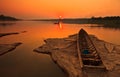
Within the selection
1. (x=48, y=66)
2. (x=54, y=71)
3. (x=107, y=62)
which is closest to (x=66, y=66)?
(x=54, y=71)

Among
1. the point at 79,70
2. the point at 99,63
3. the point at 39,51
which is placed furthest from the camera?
the point at 39,51

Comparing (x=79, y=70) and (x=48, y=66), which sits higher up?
(x=79, y=70)

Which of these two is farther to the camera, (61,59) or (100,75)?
(61,59)

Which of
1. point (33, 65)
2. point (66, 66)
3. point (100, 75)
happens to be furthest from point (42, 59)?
point (100, 75)

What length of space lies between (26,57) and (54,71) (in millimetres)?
5816

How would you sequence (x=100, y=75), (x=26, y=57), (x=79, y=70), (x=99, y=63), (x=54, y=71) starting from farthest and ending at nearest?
(x=26, y=57) → (x=54, y=71) → (x=99, y=63) → (x=79, y=70) → (x=100, y=75)

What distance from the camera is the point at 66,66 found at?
41.1ft

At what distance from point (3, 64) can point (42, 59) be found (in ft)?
13.7

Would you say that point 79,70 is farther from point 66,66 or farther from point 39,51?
point 39,51

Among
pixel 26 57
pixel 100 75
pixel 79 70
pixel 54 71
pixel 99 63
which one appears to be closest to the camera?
pixel 100 75

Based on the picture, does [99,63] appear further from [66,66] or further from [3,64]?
[3,64]

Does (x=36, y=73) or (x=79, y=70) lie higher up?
(x=79, y=70)

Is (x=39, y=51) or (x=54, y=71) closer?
(x=54, y=71)

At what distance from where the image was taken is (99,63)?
470 inches
